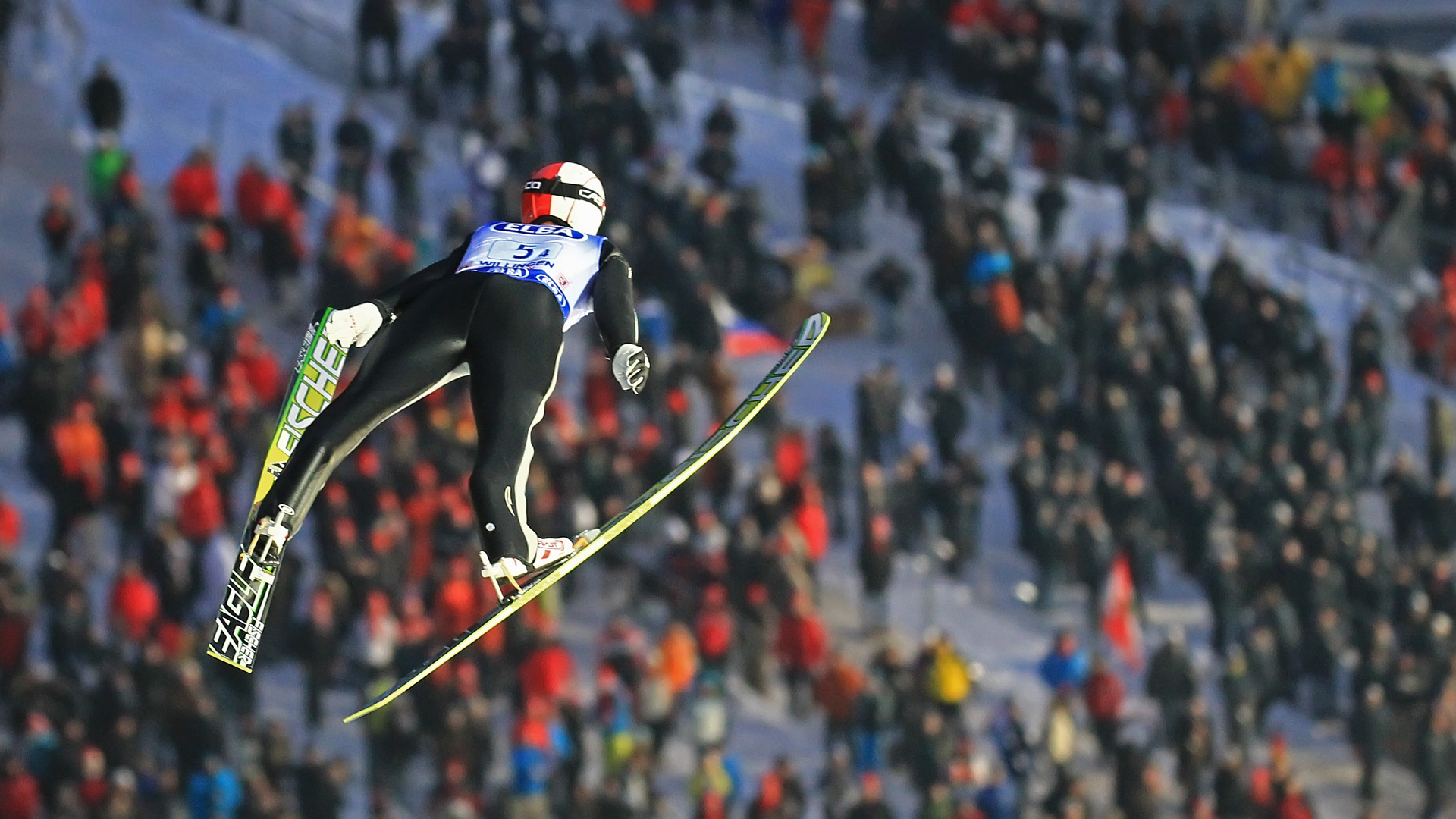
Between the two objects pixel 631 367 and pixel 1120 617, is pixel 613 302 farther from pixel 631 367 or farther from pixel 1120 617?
pixel 1120 617

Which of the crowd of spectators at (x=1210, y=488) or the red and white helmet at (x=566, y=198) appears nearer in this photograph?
the red and white helmet at (x=566, y=198)

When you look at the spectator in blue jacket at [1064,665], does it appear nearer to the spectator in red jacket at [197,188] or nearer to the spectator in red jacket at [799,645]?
the spectator in red jacket at [799,645]

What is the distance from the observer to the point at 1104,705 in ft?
58.1

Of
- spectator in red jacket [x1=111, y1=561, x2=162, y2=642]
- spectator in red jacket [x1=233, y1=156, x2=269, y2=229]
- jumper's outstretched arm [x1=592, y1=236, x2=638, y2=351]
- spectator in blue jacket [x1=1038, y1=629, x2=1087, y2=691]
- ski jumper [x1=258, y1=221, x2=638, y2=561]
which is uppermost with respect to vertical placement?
jumper's outstretched arm [x1=592, y1=236, x2=638, y2=351]

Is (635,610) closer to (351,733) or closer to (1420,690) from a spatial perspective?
(351,733)

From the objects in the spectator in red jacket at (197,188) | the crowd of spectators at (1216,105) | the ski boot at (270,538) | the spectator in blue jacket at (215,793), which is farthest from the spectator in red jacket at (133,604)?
the crowd of spectators at (1216,105)

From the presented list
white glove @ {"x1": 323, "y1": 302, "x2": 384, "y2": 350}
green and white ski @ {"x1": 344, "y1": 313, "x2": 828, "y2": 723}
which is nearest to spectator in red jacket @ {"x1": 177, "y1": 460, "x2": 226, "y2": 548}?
green and white ski @ {"x1": 344, "y1": 313, "x2": 828, "y2": 723}

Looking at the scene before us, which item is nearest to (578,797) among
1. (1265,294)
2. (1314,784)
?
(1314,784)

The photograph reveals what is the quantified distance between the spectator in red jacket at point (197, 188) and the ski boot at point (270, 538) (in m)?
11.0

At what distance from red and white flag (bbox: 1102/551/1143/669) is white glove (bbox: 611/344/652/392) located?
10.8 metres

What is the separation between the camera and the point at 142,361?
58.5 ft

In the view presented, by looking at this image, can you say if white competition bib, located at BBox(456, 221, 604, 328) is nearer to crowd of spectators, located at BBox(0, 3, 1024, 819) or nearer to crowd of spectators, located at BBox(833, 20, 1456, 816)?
crowd of spectators, located at BBox(0, 3, 1024, 819)

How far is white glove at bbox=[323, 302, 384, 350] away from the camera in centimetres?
888

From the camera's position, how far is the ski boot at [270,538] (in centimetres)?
886
